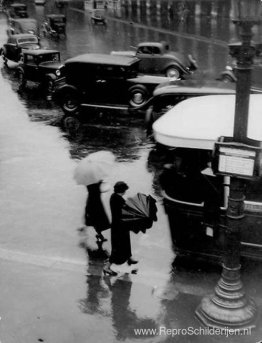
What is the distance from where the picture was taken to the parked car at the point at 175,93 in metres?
13.6

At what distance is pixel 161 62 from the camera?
21.7 metres

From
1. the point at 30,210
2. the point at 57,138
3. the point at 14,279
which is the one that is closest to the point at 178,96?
the point at 57,138

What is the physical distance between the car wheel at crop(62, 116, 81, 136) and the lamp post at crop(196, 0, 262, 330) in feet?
31.3

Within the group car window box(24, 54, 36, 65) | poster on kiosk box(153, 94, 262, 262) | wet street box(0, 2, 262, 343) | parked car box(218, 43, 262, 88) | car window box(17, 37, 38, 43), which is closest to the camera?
wet street box(0, 2, 262, 343)

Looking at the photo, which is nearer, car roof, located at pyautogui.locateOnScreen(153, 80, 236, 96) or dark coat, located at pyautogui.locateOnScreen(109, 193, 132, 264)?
dark coat, located at pyautogui.locateOnScreen(109, 193, 132, 264)

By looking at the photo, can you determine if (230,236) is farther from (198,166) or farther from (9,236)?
(9,236)

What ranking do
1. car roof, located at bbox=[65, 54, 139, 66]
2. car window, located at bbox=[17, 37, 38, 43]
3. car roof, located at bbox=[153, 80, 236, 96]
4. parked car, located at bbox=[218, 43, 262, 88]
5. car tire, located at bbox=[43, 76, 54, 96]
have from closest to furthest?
car roof, located at bbox=[153, 80, 236, 96] < parked car, located at bbox=[218, 43, 262, 88] < car roof, located at bbox=[65, 54, 139, 66] < car tire, located at bbox=[43, 76, 54, 96] < car window, located at bbox=[17, 37, 38, 43]

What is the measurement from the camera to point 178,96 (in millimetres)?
13703

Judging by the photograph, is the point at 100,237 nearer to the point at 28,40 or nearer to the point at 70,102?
the point at 70,102

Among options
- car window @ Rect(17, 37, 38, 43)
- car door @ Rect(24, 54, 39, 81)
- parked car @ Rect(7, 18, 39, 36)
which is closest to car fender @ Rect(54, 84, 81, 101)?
car door @ Rect(24, 54, 39, 81)

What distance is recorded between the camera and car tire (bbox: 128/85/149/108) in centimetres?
1657

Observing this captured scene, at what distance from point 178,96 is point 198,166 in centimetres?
652

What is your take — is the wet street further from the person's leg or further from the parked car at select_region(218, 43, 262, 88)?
the parked car at select_region(218, 43, 262, 88)

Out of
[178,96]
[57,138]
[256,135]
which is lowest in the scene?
[57,138]
